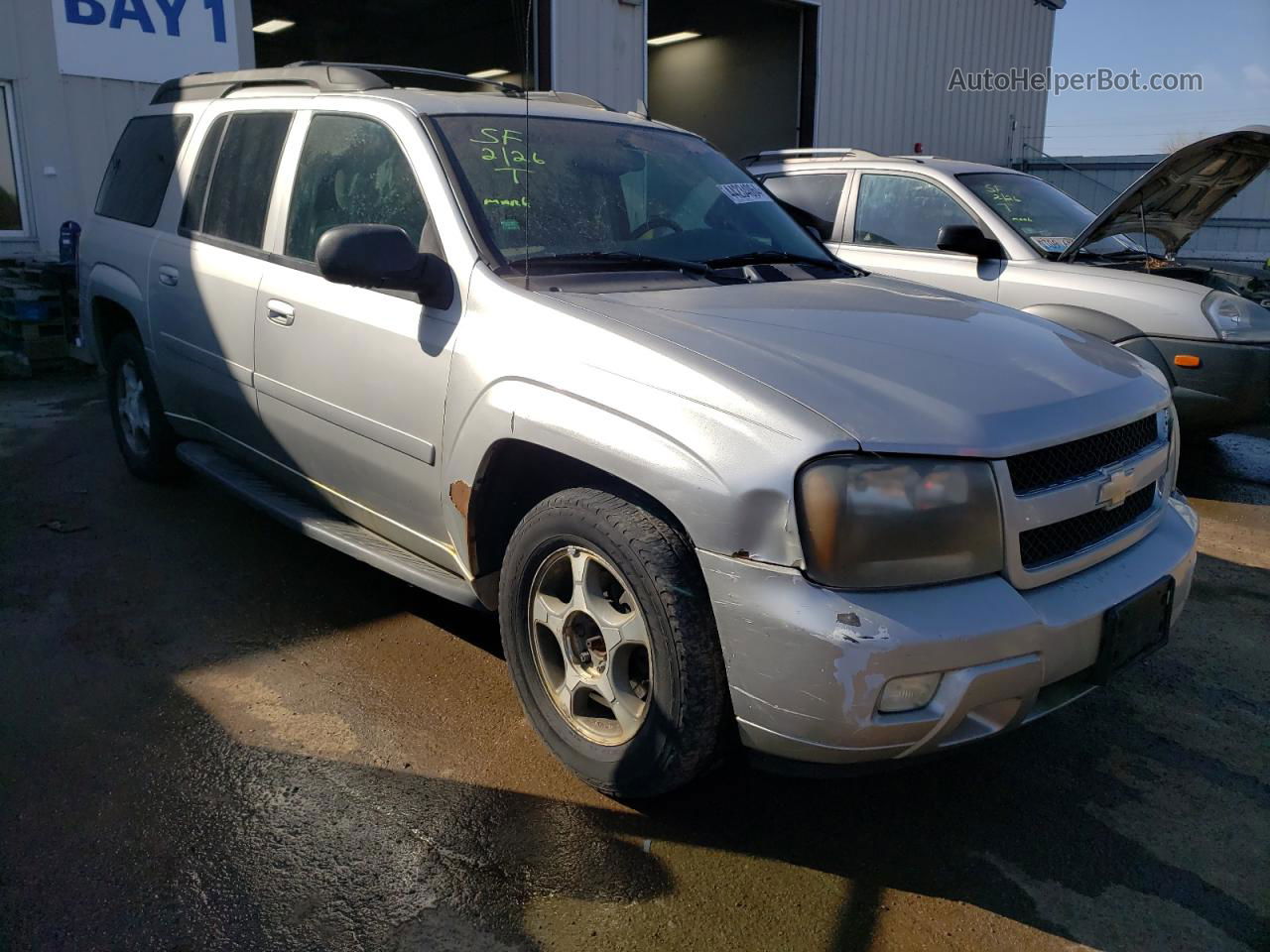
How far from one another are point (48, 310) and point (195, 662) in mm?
6353

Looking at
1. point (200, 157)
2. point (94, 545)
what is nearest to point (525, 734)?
point (94, 545)

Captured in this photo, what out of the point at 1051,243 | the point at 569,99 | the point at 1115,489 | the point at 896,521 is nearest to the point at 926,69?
the point at 1051,243

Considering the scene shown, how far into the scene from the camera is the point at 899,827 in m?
2.70

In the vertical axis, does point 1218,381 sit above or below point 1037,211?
below

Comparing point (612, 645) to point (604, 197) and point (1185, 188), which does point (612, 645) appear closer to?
point (604, 197)

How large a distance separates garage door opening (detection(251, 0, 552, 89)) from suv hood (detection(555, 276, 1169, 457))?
538 inches

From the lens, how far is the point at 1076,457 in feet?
8.20

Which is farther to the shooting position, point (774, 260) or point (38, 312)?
point (38, 312)

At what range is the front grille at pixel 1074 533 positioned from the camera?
2.37 m

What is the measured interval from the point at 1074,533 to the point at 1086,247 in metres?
4.54

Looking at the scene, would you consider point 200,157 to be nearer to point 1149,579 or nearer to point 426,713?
point 426,713

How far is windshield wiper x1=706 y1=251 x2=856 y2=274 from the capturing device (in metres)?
3.40

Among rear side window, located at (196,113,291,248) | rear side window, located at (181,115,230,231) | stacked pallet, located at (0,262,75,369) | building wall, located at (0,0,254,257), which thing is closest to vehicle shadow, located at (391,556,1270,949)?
rear side window, located at (196,113,291,248)

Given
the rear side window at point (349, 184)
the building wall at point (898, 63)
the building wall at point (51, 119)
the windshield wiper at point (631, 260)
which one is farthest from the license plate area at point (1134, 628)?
the building wall at point (898, 63)
